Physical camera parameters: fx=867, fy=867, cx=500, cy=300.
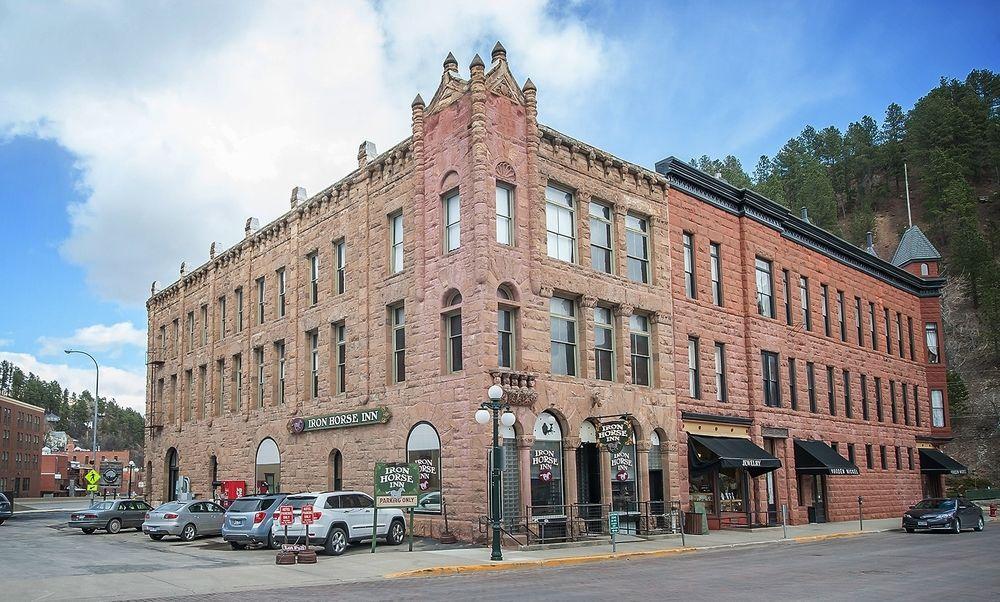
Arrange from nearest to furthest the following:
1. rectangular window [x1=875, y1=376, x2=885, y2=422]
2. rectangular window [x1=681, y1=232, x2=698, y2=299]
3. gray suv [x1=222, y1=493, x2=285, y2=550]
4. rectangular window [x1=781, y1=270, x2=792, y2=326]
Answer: gray suv [x1=222, y1=493, x2=285, y2=550], rectangular window [x1=681, y1=232, x2=698, y2=299], rectangular window [x1=781, y1=270, x2=792, y2=326], rectangular window [x1=875, y1=376, x2=885, y2=422]

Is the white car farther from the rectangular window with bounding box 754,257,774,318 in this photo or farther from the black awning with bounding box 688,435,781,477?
the rectangular window with bounding box 754,257,774,318

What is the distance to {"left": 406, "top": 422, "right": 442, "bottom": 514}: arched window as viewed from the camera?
26422 millimetres

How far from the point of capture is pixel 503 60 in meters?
27.4

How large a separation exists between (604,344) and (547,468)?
5236 millimetres

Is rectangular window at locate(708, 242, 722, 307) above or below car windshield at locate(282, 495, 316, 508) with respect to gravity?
above

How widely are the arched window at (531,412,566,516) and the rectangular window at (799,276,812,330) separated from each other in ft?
60.3

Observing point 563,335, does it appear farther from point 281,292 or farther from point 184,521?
point 281,292

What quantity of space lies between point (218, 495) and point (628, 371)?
19.8 metres

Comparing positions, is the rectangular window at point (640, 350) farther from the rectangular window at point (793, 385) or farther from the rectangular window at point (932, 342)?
the rectangular window at point (932, 342)

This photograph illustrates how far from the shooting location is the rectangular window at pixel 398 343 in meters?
29.0

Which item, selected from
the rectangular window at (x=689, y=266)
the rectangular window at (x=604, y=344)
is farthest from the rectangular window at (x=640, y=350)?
the rectangular window at (x=689, y=266)

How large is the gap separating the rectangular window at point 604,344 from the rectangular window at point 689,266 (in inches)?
195

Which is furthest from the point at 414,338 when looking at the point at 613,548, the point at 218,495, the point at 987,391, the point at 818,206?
the point at 818,206

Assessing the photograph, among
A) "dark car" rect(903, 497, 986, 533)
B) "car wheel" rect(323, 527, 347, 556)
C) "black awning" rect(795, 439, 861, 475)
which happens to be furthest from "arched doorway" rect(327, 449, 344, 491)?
"dark car" rect(903, 497, 986, 533)
